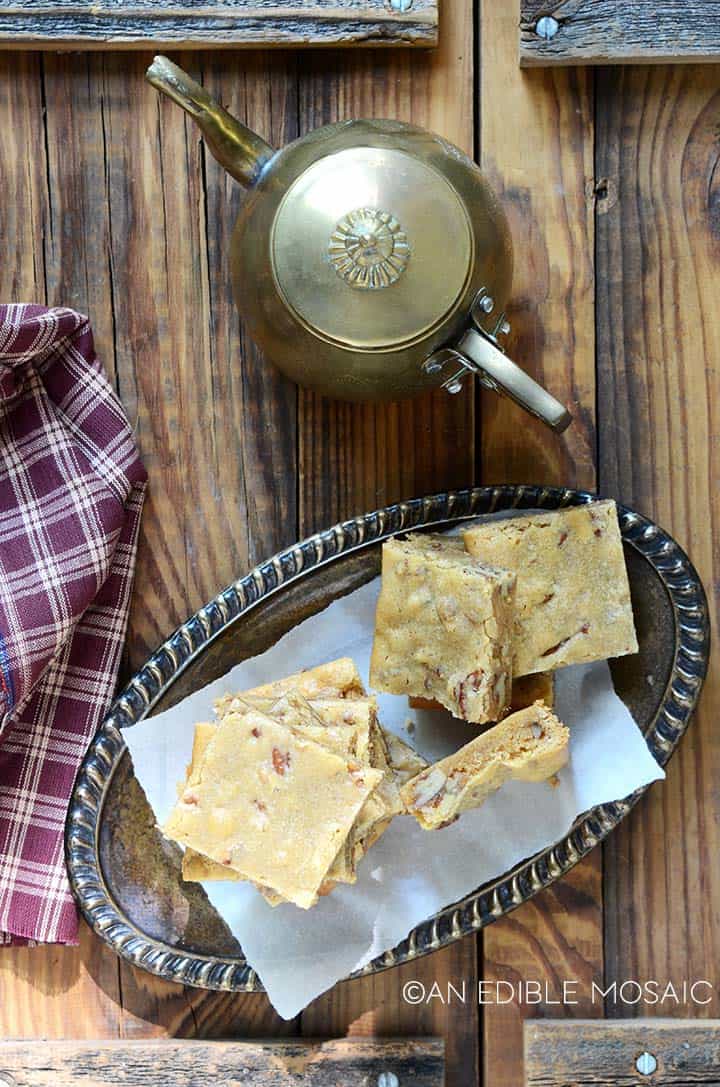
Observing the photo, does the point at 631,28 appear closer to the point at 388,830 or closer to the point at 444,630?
the point at 444,630

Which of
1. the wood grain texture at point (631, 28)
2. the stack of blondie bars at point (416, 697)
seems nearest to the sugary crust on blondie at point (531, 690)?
the stack of blondie bars at point (416, 697)

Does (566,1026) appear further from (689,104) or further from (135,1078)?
(689,104)

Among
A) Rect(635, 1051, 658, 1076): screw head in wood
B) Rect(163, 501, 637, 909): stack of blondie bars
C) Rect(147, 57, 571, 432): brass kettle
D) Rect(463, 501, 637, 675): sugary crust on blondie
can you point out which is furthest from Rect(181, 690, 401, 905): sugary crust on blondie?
Rect(635, 1051, 658, 1076): screw head in wood

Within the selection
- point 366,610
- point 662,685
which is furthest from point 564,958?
point 366,610

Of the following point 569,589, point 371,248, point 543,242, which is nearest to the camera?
point 371,248

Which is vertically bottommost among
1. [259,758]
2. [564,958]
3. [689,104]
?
[564,958]

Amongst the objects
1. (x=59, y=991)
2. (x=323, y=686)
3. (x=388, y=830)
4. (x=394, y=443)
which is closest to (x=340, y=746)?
(x=323, y=686)
